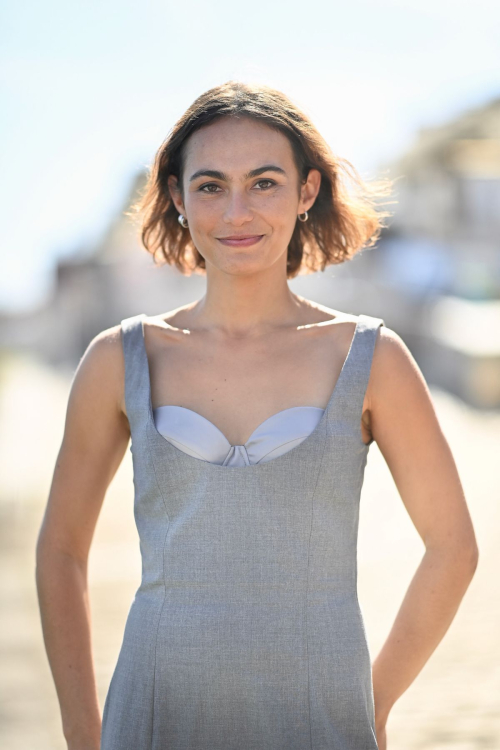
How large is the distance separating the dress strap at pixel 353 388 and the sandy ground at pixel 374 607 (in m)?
2.25

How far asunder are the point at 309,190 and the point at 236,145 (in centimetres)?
29

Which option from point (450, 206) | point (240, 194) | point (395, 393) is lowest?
point (395, 393)

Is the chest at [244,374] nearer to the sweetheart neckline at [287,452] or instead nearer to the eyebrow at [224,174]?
the sweetheart neckline at [287,452]

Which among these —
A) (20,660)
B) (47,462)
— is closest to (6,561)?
(20,660)

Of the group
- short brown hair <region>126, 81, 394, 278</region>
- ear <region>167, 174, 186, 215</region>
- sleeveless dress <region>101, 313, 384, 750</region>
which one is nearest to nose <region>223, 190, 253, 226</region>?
short brown hair <region>126, 81, 394, 278</region>

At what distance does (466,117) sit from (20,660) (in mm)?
37111

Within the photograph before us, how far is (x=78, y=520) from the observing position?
2320 millimetres

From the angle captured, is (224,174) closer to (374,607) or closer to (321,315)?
(321,315)

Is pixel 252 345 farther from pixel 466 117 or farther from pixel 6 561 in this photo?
pixel 466 117

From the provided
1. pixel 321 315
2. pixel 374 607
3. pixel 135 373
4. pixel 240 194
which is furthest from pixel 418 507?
pixel 374 607

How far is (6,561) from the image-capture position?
729 cm

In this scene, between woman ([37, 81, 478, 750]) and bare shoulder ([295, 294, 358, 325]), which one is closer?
woman ([37, 81, 478, 750])

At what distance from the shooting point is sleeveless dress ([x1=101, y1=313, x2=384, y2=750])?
79.6 inches

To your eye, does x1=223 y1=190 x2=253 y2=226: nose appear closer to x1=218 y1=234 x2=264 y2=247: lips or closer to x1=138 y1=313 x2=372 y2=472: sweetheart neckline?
x1=218 y1=234 x2=264 y2=247: lips
